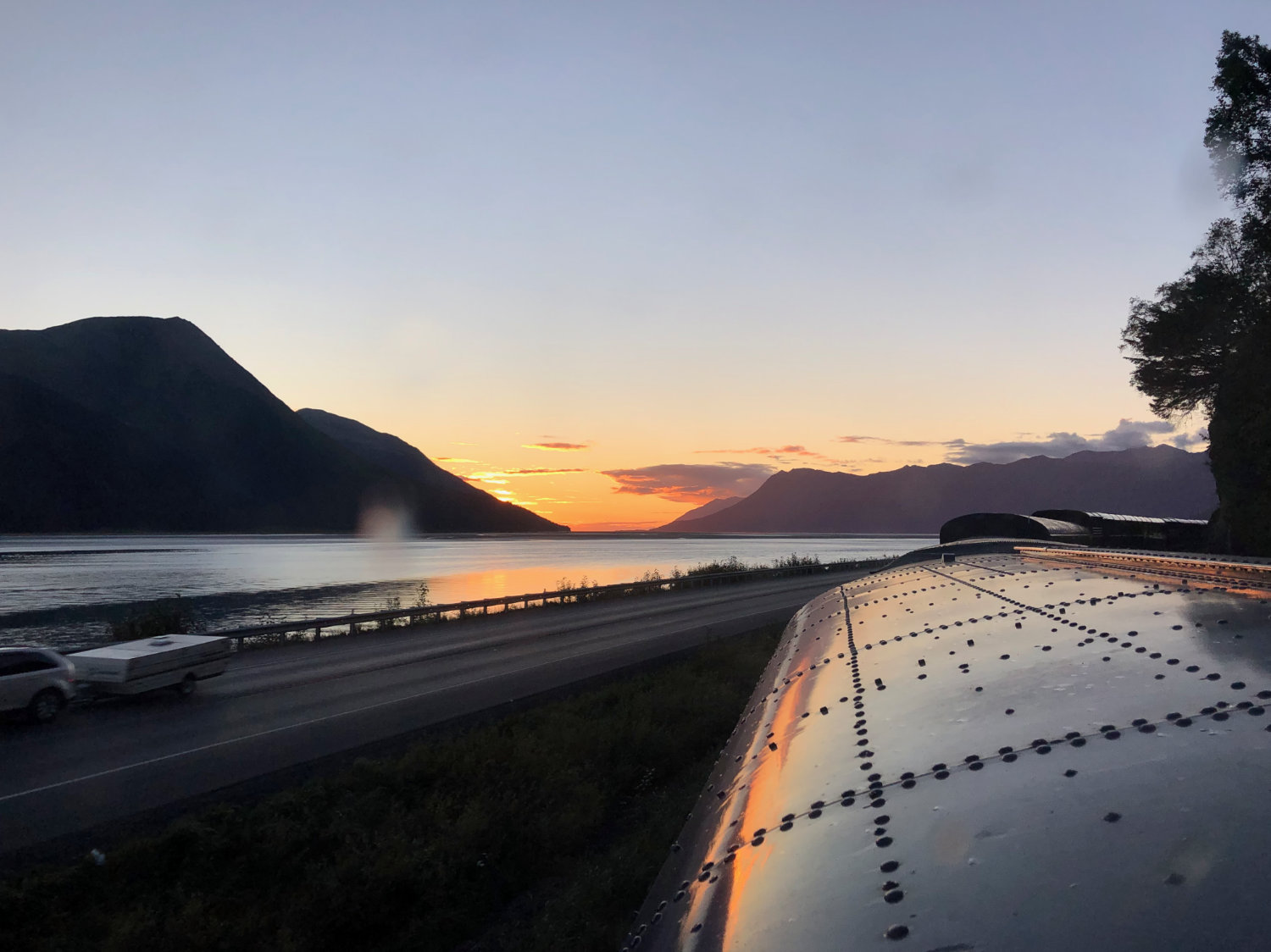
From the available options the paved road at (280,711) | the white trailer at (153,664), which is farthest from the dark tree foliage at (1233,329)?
the white trailer at (153,664)

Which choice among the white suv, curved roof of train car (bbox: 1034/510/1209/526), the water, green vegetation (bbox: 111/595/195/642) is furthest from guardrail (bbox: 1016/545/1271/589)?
the water

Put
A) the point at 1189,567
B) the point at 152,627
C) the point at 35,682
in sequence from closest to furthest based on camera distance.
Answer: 1. the point at 1189,567
2. the point at 35,682
3. the point at 152,627

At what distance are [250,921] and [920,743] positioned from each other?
7440 mm

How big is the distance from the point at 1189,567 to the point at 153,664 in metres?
17.5

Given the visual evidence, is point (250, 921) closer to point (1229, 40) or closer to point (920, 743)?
point (920, 743)

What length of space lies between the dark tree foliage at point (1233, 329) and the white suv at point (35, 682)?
29647 millimetres

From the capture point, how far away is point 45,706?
14.3m

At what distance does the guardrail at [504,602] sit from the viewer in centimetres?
2545

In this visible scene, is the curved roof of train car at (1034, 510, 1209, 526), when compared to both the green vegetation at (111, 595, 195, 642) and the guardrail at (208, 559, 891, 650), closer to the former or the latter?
the guardrail at (208, 559, 891, 650)

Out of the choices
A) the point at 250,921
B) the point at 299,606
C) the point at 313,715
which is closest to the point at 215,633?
the point at 313,715

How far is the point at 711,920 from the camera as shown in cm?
269

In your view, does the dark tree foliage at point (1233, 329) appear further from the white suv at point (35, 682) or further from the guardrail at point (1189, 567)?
the white suv at point (35, 682)

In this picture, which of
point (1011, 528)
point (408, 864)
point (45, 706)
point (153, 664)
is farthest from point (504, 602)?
point (408, 864)

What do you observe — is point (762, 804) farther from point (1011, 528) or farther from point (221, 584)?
point (221, 584)
